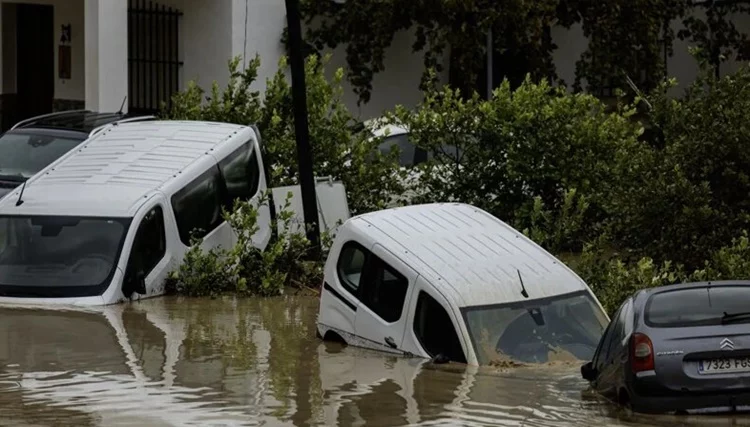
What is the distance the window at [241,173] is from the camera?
1728 centimetres

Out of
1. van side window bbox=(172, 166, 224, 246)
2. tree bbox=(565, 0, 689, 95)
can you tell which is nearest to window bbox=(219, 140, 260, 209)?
van side window bbox=(172, 166, 224, 246)

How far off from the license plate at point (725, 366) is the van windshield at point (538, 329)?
2465mm

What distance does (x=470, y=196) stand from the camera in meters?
19.3

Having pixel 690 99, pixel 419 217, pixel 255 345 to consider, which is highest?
pixel 690 99

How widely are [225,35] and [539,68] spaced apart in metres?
5.95

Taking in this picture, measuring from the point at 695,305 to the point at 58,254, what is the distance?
7.33 metres

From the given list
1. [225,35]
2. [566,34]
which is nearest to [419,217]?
[225,35]

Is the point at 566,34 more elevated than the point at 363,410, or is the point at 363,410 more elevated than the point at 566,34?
the point at 566,34

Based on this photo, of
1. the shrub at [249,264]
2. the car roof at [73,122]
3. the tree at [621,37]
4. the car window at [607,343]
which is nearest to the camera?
the car window at [607,343]

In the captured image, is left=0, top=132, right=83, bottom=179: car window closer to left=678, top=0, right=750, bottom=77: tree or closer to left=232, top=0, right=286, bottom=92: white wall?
left=232, top=0, right=286, bottom=92: white wall

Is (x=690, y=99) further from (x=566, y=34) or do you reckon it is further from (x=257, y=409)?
(x=566, y=34)

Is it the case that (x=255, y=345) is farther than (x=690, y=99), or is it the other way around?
(x=690, y=99)

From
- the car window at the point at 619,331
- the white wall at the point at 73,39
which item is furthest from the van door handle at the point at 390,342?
the white wall at the point at 73,39

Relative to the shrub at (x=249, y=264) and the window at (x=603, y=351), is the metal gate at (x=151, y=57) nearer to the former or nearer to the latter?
the shrub at (x=249, y=264)
